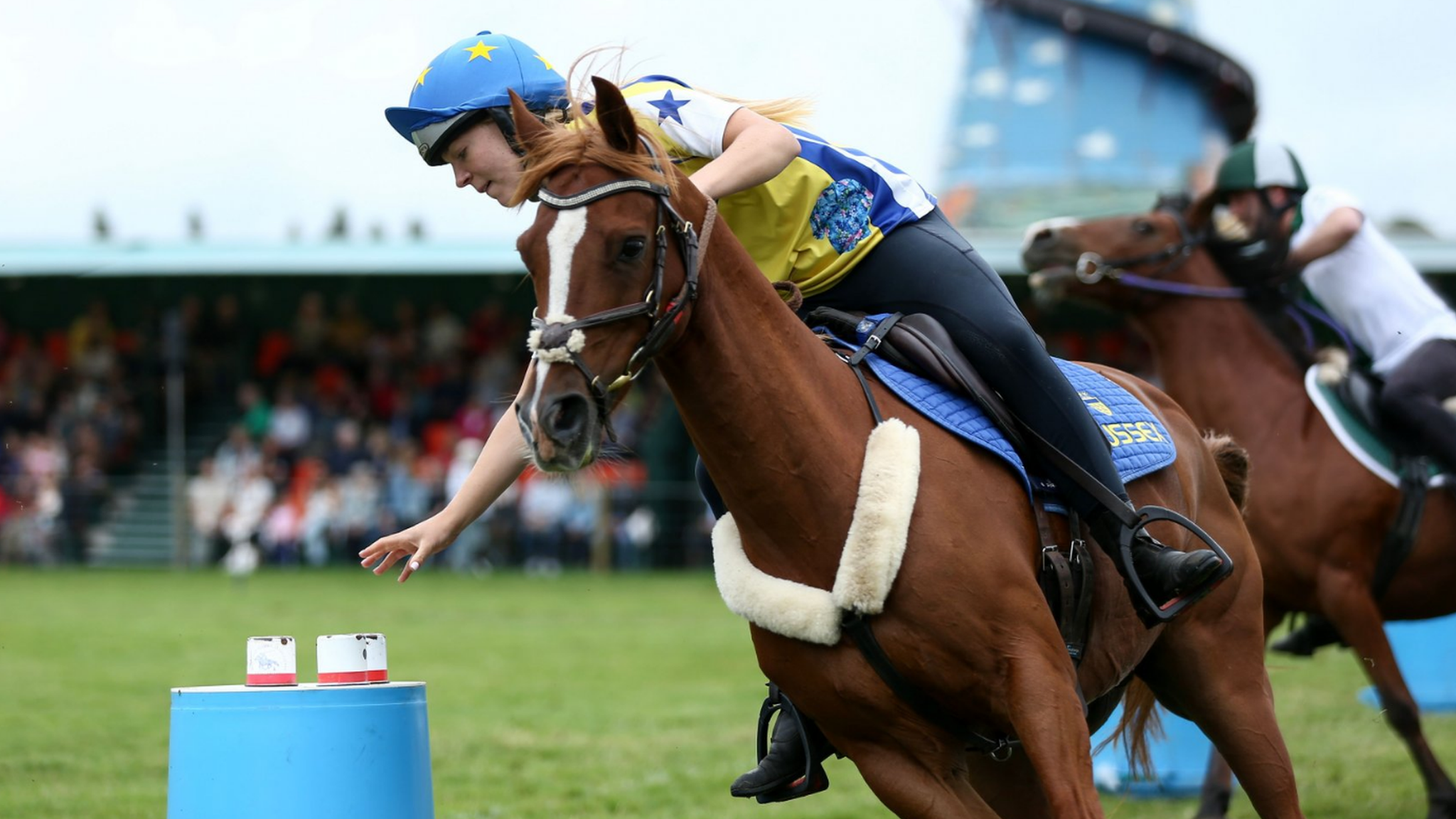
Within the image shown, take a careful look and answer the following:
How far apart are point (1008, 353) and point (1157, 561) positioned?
0.66 meters

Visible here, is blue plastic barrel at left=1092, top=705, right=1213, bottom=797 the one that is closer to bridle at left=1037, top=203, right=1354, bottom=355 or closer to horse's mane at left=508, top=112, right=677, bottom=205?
bridle at left=1037, top=203, right=1354, bottom=355

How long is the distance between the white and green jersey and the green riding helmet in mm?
123

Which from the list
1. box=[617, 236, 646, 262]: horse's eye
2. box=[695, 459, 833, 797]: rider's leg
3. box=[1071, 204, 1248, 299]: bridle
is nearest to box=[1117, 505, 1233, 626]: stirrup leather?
box=[695, 459, 833, 797]: rider's leg

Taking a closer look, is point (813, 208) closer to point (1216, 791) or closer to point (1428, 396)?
point (1216, 791)

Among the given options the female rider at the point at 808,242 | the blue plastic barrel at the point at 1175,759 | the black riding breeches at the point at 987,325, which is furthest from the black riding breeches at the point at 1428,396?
the black riding breeches at the point at 987,325

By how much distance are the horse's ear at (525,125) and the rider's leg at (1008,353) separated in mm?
1062

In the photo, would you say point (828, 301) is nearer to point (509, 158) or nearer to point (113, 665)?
point (509, 158)

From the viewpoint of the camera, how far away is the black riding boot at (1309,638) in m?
7.25

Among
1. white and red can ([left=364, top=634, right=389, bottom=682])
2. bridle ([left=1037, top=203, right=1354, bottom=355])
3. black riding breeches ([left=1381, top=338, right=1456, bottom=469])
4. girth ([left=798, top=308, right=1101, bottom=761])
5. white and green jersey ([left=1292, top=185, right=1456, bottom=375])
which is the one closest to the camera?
girth ([left=798, top=308, right=1101, bottom=761])

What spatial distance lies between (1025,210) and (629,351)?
3334cm

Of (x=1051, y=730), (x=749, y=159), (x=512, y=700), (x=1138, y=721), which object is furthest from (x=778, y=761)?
(x=512, y=700)

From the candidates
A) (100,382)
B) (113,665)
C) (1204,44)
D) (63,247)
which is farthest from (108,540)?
(1204,44)

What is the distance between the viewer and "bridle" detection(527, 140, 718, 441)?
9.12 ft

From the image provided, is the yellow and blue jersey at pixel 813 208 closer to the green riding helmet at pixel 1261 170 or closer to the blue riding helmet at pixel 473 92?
the blue riding helmet at pixel 473 92
